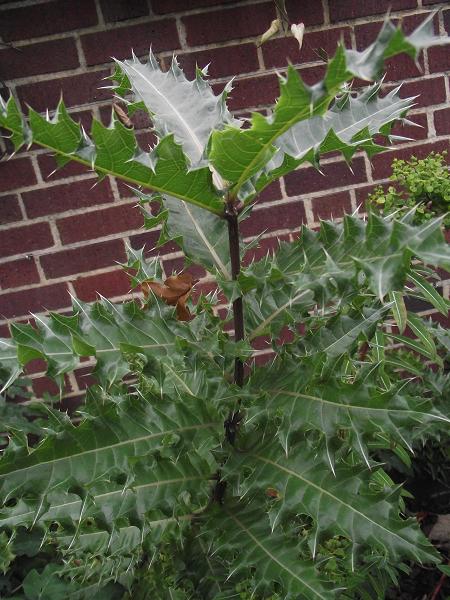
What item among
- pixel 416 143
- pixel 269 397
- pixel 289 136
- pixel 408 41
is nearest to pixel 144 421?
pixel 269 397

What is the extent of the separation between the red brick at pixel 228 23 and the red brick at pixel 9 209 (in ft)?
2.45

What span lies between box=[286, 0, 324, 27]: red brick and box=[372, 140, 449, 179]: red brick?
478 mm

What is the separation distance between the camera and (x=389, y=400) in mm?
859

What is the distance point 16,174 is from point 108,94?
1.27 ft

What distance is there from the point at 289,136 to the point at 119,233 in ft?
3.76

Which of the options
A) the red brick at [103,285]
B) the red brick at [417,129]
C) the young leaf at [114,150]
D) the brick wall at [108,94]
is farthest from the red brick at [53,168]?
the young leaf at [114,150]

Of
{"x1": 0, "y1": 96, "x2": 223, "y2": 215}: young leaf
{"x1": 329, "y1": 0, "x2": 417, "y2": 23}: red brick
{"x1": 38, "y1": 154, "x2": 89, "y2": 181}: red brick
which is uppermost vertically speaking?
{"x1": 329, "y1": 0, "x2": 417, "y2": 23}: red brick

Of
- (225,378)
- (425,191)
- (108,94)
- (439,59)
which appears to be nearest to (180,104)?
(225,378)

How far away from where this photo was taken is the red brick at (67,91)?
1.84 meters

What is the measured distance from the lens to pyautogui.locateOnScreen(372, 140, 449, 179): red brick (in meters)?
2.01

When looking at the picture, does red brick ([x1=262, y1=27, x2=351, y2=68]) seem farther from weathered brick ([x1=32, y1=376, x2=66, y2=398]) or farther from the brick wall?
weathered brick ([x1=32, y1=376, x2=66, y2=398])

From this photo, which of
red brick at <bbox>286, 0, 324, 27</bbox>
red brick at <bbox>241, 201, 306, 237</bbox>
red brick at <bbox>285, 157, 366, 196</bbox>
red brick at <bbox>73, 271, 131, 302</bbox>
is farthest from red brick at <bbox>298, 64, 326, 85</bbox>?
red brick at <bbox>73, 271, 131, 302</bbox>

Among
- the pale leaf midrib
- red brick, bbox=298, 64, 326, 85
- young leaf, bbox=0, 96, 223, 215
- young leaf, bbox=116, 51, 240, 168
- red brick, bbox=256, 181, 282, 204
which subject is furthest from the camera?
red brick, bbox=256, 181, 282, 204

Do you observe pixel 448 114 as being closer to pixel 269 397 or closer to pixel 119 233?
pixel 119 233
